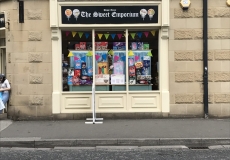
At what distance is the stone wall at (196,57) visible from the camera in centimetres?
1043

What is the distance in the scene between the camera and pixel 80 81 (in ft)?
35.3

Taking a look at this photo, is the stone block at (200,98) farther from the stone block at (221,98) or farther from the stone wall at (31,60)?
the stone wall at (31,60)

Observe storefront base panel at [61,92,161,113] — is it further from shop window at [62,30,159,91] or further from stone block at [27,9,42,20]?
stone block at [27,9,42,20]

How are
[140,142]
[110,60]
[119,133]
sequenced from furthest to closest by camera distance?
1. [110,60]
2. [119,133]
3. [140,142]

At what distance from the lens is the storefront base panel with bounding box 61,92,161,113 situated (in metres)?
10.5

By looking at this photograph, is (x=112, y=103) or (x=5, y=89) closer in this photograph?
(x=5, y=89)

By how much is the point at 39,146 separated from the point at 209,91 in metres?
5.83

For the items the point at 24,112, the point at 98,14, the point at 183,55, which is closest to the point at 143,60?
the point at 183,55

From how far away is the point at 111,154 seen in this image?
6836 millimetres

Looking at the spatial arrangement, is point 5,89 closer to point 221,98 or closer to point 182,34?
point 182,34

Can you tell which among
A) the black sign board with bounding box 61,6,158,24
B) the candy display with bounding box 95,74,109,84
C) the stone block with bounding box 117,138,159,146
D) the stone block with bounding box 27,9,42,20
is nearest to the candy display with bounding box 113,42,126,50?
the black sign board with bounding box 61,6,158,24

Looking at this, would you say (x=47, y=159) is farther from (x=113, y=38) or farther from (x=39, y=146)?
(x=113, y=38)

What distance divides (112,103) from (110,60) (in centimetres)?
147

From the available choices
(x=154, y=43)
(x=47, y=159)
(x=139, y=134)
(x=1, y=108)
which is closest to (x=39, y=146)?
(x=47, y=159)
